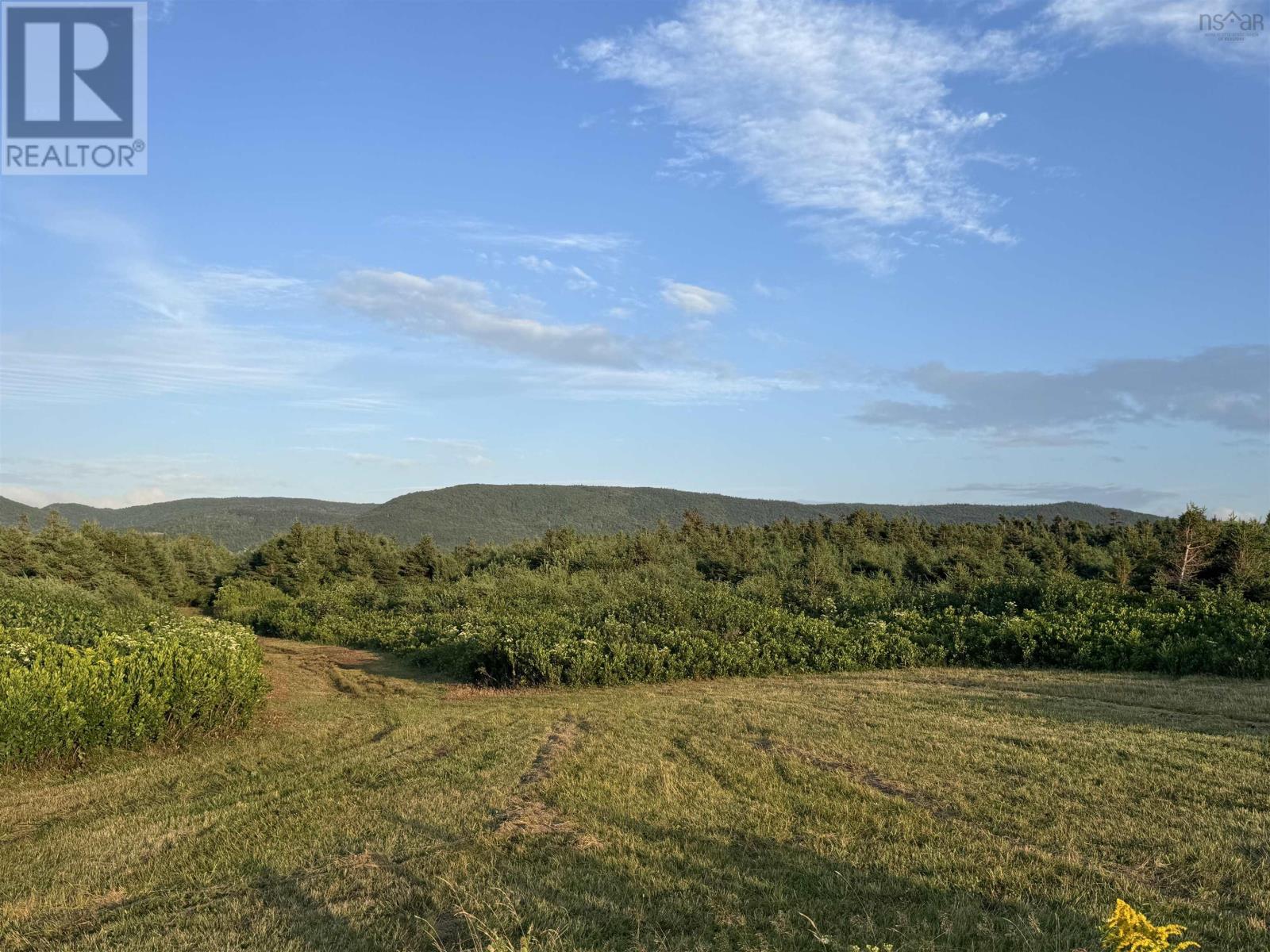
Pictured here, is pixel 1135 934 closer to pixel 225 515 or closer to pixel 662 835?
pixel 662 835

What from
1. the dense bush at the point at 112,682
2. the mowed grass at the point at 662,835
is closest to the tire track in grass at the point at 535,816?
the mowed grass at the point at 662,835

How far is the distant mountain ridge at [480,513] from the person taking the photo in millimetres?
78188

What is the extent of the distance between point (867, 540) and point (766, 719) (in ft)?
80.9

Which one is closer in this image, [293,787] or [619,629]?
[293,787]

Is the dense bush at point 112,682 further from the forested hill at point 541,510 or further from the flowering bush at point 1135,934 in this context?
the forested hill at point 541,510

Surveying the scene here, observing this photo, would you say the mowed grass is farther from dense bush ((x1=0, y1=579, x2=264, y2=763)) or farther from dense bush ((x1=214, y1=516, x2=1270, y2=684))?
dense bush ((x1=214, y1=516, x2=1270, y2=684))

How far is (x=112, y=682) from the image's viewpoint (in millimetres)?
9188

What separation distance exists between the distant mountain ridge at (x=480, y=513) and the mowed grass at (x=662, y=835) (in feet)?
198

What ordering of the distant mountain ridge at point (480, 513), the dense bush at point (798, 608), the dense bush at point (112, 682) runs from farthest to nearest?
the distant mountain ridge at point (480, 513) < the dense bush at point (798, 608) < the dense bush at point (112, 682)

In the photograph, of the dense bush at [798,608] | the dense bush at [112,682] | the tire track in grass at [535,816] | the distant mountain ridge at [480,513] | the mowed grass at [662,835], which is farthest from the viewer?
the distant mountain ridge at [480,513]

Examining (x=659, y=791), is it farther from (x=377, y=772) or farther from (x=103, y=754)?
(x=103, y=754)

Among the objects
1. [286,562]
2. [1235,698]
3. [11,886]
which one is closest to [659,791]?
[11,886]

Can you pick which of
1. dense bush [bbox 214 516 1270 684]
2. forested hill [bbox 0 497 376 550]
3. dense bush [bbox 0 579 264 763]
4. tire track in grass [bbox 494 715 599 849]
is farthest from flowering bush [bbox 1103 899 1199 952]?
forested hill [bbox 0 497 376 550]

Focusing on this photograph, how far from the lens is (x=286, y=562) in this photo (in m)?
38.9
